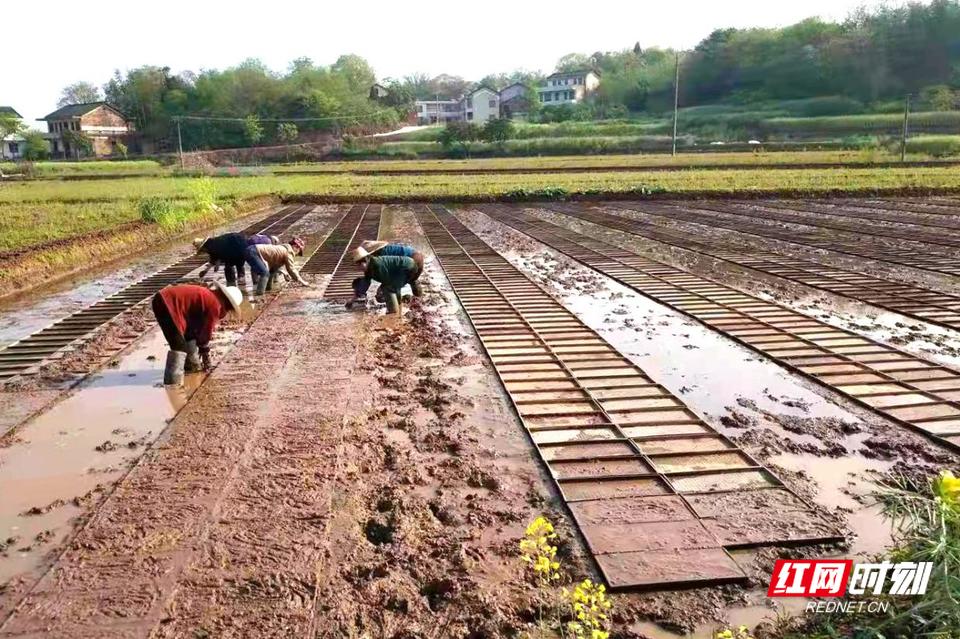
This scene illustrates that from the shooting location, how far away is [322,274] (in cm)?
1064

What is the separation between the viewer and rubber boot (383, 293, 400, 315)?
768 cm

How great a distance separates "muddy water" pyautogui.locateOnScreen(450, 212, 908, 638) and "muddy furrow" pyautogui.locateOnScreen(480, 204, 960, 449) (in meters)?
0.21

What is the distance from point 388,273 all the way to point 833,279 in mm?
6402

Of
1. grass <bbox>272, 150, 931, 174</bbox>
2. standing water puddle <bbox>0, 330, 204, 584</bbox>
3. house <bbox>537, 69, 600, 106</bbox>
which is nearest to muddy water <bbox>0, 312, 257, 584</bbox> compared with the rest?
standing water puddle <bbox>0, 330, 204, 584</bbox>

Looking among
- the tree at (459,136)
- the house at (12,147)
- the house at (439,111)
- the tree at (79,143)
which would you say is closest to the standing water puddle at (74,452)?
the tree at (459,136)

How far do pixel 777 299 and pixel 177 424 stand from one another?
697 cm

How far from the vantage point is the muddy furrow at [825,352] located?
4805mm

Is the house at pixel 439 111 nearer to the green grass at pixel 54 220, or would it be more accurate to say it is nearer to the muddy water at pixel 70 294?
the green grass at pixel 54 220

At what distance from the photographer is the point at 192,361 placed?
230 inches

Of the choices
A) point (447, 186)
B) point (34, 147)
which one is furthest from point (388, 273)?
point (34, 147)

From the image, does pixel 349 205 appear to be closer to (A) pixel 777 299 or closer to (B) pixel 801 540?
(A) pixel 777 299

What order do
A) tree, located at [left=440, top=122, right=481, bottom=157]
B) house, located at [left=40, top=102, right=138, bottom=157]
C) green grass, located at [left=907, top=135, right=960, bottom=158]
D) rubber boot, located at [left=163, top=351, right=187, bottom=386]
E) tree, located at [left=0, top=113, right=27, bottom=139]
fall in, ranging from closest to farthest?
rubber boot, located at [left=163, top=351, right=187, bottom=386] < green grass, located at [left=907, top=135, right=960, bottom=158] < tree, located at [left=440, top=122, right=481, bottom=157] < tree, located at [left=0, top=113, right=27, bottom=139] < house, located at [left=40, top=102, right=138, bottom=157]

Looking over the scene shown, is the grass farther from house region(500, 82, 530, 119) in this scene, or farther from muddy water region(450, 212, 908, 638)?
house region(500, 82, 530, 119)

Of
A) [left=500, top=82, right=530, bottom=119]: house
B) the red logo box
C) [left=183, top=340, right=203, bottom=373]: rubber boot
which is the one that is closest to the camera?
the red logo box
